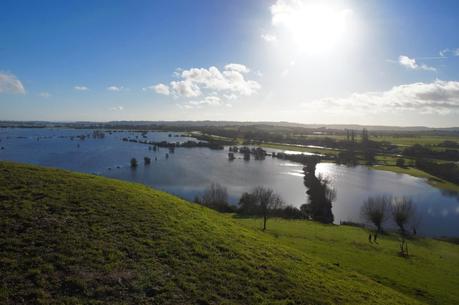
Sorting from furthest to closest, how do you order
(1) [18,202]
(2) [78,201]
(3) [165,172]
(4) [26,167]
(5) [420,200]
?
(3) [165,172]
(5) [420,200]
(4) [26,167]
(2) [78,201]
(1) [18,202]

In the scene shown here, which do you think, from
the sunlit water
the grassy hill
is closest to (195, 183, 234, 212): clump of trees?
the sunlit water

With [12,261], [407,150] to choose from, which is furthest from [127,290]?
[407,150]

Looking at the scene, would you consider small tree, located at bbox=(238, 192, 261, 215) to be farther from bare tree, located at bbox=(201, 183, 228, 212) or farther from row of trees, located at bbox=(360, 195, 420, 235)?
row of trees, located at bbox=(360, 195, 420, 235)

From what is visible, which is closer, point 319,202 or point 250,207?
point 250,207

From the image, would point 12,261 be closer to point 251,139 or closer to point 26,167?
point 26,167

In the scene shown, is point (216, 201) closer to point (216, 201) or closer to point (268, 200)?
point (216, 201)

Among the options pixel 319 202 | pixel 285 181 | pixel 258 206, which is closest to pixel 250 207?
pixel 258 206

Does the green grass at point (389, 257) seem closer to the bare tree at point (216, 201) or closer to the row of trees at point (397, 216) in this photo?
the row of trees at point (397, 216)
